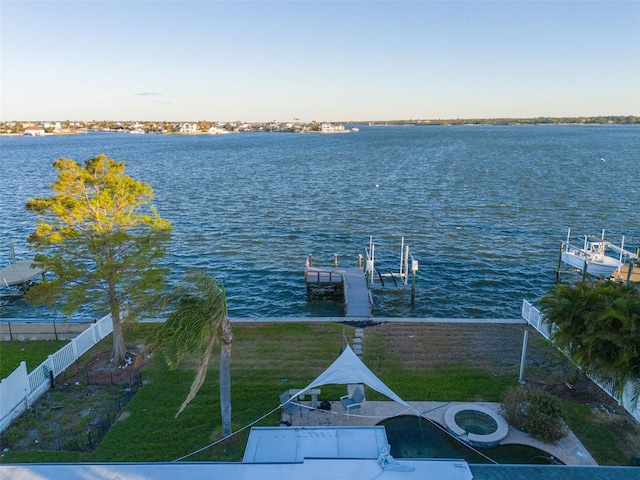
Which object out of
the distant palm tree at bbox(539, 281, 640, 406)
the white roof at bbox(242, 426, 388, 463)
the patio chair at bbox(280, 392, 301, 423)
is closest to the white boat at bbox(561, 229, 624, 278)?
the distant palm tree at bbox(539, 281, 640, 406)

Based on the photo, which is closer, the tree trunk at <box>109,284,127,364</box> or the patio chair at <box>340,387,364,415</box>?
the patio chair at <box>340,387,364,415</box>

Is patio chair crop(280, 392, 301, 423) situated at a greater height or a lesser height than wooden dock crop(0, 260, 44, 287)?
greater

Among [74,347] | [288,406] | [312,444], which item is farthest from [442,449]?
[74,347]

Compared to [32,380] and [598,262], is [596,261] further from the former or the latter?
[32,380]

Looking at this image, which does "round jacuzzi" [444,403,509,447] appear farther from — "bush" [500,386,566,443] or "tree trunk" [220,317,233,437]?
"tree trunk" [220,317,233,437]

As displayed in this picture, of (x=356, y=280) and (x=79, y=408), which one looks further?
(x=356, y=280)

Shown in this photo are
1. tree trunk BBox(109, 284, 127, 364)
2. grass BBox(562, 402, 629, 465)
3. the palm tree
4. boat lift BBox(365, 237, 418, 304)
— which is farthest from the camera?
boat lift BBox(365, 237, 418, 304)
